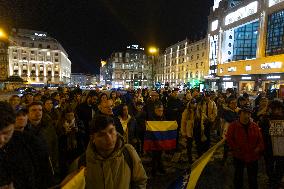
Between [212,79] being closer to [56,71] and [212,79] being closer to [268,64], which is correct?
[268,64]

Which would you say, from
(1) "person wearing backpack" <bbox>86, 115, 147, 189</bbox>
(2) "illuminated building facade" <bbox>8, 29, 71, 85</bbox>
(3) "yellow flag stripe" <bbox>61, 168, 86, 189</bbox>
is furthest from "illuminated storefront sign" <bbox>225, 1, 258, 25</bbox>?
(2) "illuminated building facade" <bbox>8, 29, 71, 85</bbox>

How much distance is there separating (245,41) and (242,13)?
240 inches

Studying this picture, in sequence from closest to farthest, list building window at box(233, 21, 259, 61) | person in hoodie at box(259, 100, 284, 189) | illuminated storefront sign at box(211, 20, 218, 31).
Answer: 1. person in hoodie at box(259, 100, 284, 189)
2. building window at box(233, 21, 259, 61)
3. illuminated storefront sign at box(211, 20, 218, 31)

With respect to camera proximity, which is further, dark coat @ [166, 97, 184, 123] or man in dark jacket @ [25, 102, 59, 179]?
dark coat @ [166, 97, 184, 123]

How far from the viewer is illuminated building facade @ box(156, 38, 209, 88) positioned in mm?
77375

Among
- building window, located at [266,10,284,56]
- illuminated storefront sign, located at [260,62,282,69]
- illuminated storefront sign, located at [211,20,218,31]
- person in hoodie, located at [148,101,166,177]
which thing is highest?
illuminated storefront sign, located at [211,20,218,31]

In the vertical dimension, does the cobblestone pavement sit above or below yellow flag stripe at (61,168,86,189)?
below

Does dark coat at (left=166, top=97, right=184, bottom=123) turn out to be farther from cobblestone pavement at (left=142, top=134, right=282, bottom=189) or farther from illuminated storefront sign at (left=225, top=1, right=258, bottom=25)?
illuminated storefront sign at (left=225, top=1, right=258, bottom=25)

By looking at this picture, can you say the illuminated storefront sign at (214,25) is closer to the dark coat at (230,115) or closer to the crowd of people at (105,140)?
the crowd of people at (105,140)

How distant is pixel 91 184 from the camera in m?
2.74

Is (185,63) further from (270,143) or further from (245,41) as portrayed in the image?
(270,143)

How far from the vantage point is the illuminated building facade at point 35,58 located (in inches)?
4934

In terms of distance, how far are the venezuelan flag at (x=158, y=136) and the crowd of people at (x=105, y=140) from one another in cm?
20

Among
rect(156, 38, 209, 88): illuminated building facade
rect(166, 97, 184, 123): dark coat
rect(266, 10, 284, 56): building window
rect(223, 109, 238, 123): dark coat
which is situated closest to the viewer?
rect(223, 109, 238, 123): dark coat
